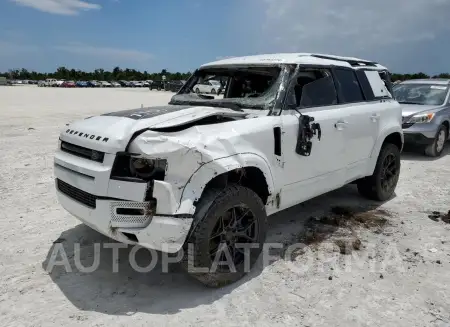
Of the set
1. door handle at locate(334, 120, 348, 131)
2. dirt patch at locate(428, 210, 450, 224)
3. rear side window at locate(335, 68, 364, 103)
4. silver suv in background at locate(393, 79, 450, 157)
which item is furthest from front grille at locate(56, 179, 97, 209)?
silver suv in background at locate(393, 79, 450, 157)

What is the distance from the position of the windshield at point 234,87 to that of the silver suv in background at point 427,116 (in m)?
5.46

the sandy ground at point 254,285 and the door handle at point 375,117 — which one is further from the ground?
the door handle at point 375,117

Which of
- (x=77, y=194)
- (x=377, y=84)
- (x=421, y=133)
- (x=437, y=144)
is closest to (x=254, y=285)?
(x=77, y=194)

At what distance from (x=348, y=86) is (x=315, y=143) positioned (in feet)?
3.81

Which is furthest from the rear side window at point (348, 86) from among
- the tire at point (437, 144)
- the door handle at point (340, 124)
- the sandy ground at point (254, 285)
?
the tire at point (437, 144)

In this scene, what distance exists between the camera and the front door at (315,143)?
3.73 meters

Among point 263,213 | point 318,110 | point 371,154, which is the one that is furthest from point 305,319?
point 371,154

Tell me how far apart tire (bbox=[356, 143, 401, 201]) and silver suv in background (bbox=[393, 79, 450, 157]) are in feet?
11.3

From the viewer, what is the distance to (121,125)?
3.05 m

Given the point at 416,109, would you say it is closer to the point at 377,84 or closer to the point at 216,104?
the point at 377,84

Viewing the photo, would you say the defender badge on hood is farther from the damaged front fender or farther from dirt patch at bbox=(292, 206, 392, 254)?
dirt patch at bbox=(292, 206, 392, 254)

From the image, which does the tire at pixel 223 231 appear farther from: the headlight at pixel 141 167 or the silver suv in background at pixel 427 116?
the silver suv in background at pixel 427 116

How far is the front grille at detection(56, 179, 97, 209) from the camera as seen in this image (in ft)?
9.90

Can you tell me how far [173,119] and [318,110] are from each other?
170cm
